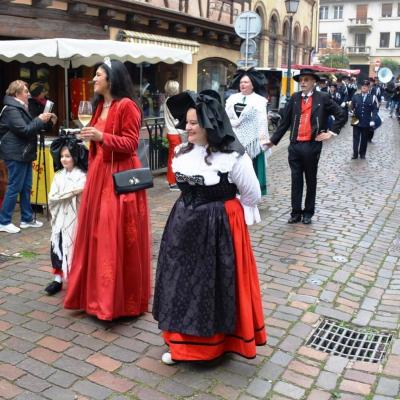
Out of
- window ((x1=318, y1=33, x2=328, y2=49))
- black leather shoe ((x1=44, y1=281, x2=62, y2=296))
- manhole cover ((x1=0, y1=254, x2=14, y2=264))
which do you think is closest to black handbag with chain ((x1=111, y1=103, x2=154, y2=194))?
black leather shoe ((x1=44, y1=281, x2=62, y2=296))

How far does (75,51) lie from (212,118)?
16.4 feet

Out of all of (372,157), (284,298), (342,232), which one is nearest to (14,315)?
(284,298)

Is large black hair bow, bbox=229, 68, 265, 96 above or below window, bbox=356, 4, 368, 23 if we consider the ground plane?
below

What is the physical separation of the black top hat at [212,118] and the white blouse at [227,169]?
0.07 m

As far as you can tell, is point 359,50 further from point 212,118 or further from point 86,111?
point 212,118

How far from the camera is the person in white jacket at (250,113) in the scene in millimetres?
7301

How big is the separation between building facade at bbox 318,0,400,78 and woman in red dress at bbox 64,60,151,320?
61.4 meters

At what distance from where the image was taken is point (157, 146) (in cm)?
1012

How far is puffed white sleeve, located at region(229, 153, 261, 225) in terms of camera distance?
3400 mm

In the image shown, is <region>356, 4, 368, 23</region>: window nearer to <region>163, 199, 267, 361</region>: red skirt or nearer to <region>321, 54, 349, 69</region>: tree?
<region>321, 54, 349, 69</region>: tree

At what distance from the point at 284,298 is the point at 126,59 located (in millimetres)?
5585

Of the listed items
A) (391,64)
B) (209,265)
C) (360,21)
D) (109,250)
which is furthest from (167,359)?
(360,21)

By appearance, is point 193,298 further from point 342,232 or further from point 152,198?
point 152,198

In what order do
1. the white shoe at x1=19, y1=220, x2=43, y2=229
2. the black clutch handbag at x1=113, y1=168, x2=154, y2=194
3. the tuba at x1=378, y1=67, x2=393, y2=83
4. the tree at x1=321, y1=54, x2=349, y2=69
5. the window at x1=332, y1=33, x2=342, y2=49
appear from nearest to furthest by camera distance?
the black clutch handbag at x1=113, y1=168, x2=154, y2=194
the white shoe at x1=19, y1=220, x2=43, y2=229
the tuba at x1=378, y1=67, x2=393, y2=83
the tree at x1=321, y1=54, x2=349, y2=69
the window at x1=332, y1=33, x2=342, y2=49
